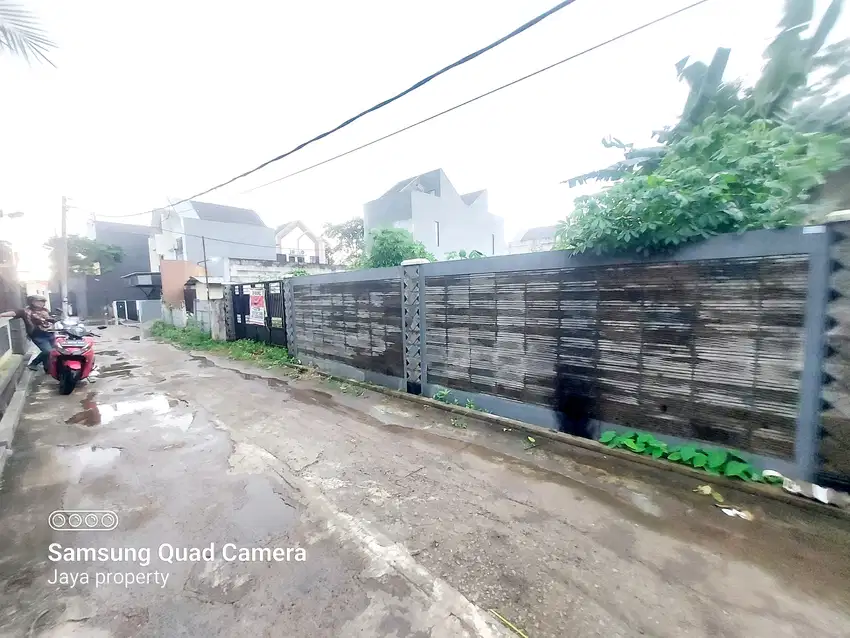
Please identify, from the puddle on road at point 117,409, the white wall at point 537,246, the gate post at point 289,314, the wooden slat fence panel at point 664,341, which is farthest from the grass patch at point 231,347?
the white wall at point 537,246

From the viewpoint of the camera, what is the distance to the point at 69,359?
6.29 metres

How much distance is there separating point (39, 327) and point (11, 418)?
123 inches

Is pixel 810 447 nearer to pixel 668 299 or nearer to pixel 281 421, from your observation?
pixel 668 299

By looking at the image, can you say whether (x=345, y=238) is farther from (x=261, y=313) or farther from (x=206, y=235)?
(x=261, y=313)

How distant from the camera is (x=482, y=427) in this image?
179 inches

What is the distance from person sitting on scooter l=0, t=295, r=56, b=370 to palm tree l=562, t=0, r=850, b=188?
10.6 metres

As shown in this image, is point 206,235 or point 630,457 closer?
point 630,457

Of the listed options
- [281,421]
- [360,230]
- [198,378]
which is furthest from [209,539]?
[360,230]

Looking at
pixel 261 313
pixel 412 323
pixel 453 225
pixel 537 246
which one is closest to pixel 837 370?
pixel 412 323

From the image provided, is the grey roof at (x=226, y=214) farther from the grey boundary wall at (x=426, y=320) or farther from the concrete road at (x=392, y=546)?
the concrete road at (x=392, y=546)

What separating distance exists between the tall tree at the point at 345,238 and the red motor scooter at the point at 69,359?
18.4m

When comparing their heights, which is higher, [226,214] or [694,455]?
[226,214]

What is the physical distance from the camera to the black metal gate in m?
9.45

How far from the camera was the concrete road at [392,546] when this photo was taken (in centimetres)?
189
